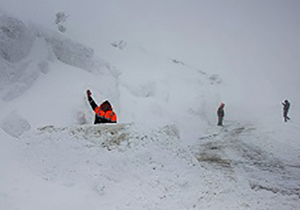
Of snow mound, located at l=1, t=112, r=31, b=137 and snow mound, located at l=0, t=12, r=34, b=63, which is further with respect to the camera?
snow mound, located at l=0, t=12, r=34, b=63

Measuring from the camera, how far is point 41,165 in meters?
5.50

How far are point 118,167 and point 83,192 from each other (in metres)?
1.02

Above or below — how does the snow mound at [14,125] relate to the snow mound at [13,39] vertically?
below

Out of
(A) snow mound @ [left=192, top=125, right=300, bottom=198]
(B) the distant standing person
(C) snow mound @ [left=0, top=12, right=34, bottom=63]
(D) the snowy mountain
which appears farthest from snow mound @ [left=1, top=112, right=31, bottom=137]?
(B) the distant standing person

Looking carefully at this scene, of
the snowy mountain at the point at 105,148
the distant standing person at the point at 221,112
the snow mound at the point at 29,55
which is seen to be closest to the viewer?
the snowy mountain at the point at 105,148

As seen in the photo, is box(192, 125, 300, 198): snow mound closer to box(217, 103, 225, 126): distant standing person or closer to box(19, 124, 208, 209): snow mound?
box(19, 124, 208, 209): snow mound

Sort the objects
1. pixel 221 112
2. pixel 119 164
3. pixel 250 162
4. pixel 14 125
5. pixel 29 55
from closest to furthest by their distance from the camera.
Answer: pixel 119 164 → pixel 14 125 → pixel 250 162 → pixel 29 55 → pixel 221 112

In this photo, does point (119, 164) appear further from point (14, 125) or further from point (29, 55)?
point (29, 55)

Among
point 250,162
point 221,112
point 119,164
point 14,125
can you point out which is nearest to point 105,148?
point 119,164

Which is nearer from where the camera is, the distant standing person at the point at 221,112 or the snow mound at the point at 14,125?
the snow mound at the point at 14,125

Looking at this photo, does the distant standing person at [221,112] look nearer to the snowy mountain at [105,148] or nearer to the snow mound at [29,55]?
the snowy mountain at [105,148]

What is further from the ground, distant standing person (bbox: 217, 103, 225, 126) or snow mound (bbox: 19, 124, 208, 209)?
snow mound (bbox: 19, 124, 208, 209)

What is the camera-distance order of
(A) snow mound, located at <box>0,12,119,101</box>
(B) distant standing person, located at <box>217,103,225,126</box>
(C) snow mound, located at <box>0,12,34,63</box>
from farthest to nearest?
(B) distant standing person, located at <box>217,103,225,126</box>
(C) snow mound, located at <box>0,12,34,63</box>
(A) snow mound, located at <box>0,12,119,101</box>

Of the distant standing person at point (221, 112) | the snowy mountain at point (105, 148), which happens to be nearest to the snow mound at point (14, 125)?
the snowy mountain at point (105, 148)
